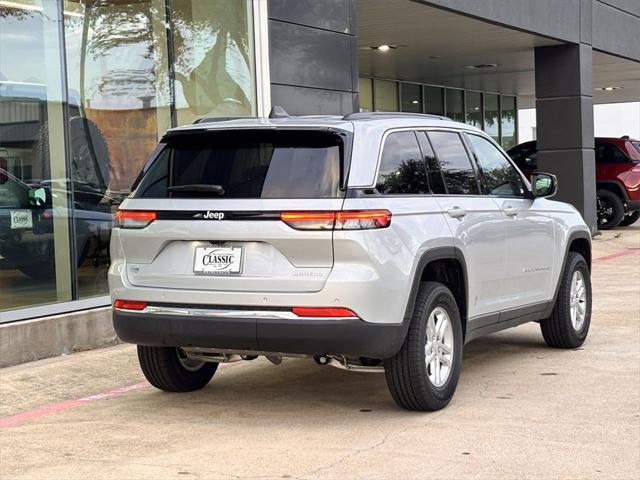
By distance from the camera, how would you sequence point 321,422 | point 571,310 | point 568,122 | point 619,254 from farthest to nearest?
point 568,122 < point 619,254 < point 571,310 < point 321,422

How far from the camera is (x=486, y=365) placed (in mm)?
7777

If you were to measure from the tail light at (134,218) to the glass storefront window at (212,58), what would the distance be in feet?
15.3

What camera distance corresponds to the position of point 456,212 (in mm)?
6484

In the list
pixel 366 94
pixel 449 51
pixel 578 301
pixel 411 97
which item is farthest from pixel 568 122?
pixel 578 301

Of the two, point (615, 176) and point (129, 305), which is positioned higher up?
point (615, 176)

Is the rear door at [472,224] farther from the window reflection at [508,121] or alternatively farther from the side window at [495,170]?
the window reflection at [508,121]

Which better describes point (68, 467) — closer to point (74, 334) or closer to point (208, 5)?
point (74, 334)

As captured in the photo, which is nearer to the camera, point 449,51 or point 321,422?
point 321,422

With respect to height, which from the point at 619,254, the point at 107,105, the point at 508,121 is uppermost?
the point at 508,121

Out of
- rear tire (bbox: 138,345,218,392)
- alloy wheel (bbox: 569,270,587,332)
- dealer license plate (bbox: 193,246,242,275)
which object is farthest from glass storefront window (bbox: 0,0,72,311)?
alloy wheel (bbox: 569,270,587,332)

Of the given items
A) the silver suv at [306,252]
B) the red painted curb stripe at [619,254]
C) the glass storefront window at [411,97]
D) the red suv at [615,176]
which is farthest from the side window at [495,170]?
the glass storefront window at [411,97]

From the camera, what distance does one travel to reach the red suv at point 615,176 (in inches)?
837

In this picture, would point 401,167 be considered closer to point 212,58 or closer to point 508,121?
point 212,58

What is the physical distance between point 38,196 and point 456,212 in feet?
13.8
